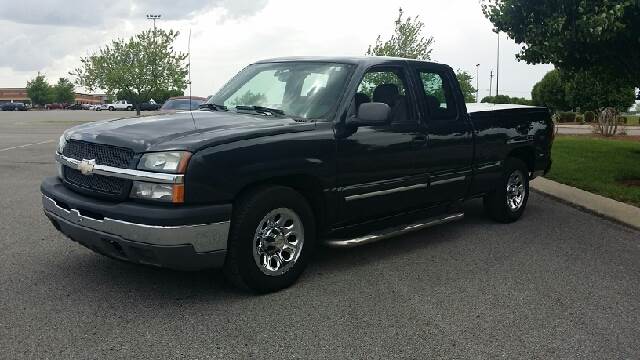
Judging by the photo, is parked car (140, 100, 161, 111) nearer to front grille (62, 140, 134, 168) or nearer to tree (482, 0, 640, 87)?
tree (482, 0, 640, 87)

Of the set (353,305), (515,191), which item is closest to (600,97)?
(515,191)

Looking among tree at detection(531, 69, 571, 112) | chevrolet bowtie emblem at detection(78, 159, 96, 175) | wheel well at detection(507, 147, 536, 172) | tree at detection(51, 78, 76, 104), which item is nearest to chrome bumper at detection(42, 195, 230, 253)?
chevrolet bowtie emblem at detection(78, 159, 96, 175)

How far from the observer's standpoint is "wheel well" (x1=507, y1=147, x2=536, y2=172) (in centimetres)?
747

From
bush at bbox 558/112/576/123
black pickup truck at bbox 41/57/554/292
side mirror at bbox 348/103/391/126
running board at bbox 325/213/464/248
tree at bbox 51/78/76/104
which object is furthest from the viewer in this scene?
tree at bbox 51/78/76/104

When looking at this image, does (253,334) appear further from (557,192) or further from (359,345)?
(557,192)

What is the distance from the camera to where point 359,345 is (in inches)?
146

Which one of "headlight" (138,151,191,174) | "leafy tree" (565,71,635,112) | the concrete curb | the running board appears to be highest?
"leafy tree" (565,71,635,112)

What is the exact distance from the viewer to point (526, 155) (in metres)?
7.67

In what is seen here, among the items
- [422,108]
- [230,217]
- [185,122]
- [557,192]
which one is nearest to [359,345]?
[230,217]

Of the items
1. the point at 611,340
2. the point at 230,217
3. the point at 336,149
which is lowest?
the point at 611,340

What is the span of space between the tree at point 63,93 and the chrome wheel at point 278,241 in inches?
4993

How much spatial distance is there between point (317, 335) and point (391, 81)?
2.85 m

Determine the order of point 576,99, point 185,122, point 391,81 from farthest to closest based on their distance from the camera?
point 576,99
point 391,81
point 185,122

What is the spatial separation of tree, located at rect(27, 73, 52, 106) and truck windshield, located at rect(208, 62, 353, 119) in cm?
12374
